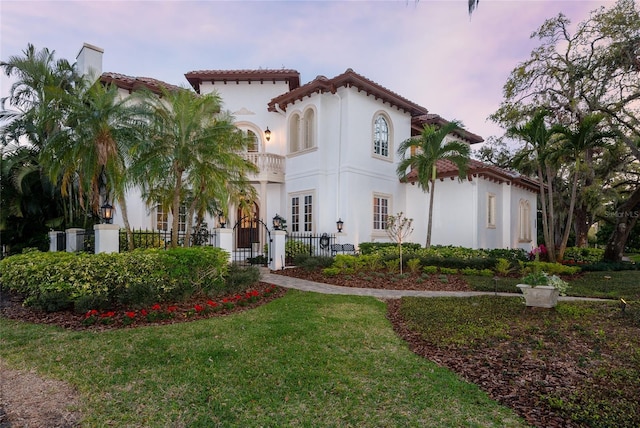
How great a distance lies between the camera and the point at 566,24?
54.2ft

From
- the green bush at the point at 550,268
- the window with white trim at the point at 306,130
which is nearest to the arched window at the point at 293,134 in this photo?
the window with white trim at the point at 306,130

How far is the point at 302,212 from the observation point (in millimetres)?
16359

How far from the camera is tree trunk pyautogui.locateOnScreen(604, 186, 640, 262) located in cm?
1620

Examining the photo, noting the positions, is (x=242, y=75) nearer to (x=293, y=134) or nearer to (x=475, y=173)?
(x=293, y=134)

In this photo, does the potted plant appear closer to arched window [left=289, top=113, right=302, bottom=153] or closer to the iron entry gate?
the iron entry gate

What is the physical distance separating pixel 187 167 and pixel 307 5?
492cm

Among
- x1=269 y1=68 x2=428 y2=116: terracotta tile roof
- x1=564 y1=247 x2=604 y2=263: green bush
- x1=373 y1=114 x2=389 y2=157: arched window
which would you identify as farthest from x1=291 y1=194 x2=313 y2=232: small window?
x1=564 y1=247 x2=604 y2=263: green bush

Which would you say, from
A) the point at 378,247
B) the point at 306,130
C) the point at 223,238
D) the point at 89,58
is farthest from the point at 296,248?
the point at 89,58

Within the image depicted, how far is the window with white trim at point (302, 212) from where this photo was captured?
52.8 feet

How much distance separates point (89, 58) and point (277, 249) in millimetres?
12306

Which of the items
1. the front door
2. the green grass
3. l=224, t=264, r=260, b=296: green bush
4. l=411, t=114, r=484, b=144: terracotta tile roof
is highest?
l=411, t=114, r=484, b=144: terracotta tile roof

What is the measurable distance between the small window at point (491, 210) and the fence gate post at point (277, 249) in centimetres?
978

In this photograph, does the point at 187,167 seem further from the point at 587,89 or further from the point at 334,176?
the point at 587,89

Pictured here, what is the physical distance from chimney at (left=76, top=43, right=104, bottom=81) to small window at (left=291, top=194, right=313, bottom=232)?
10249 millimetres
